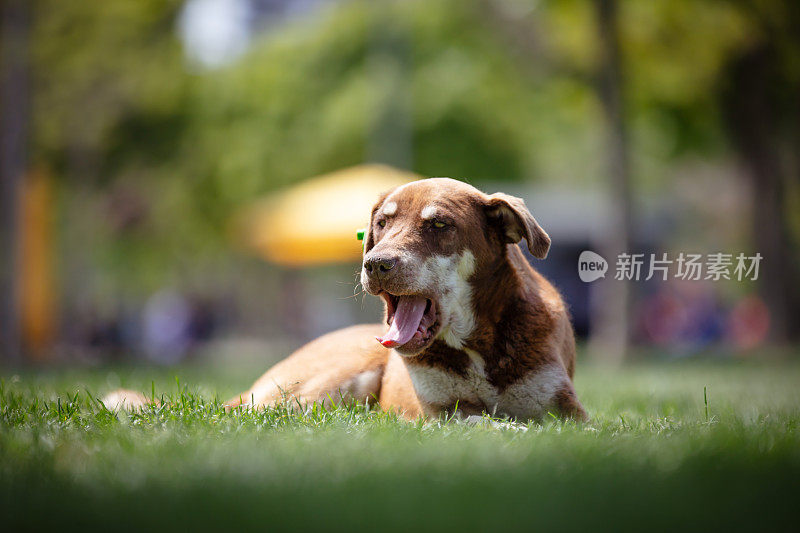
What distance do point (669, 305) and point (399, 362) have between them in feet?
68.1

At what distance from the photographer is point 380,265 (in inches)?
176

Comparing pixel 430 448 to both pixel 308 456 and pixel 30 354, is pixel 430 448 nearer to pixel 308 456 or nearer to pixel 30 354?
pixel 308 456

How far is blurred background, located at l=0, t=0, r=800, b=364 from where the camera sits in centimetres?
1528

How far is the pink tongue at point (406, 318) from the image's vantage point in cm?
460

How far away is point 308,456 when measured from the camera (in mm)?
3506

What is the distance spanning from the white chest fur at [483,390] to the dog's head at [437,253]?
21 centimetres

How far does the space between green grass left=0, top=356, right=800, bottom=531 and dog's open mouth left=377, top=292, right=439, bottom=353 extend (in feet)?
1.43

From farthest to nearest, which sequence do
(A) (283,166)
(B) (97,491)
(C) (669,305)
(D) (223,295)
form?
(D) (223,295)
(A) (283,166)
(C) (669,305)
(B) (97,491)

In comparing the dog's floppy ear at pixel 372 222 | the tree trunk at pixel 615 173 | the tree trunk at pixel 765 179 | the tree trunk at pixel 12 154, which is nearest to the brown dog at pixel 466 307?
the dog's floppy ear at pixel 372 222

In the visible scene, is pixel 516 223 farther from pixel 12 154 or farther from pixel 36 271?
pixel 36 271

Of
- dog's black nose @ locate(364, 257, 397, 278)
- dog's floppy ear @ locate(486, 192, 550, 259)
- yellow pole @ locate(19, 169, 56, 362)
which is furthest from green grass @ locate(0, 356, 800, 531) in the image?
yellow pole @ locate(19, 169, 56, 362)

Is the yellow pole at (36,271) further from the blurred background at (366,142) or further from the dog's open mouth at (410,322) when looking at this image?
the dog's open mouth at (410,322)

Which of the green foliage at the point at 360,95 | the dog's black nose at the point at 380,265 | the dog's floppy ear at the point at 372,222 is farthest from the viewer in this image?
the green foliage at the point at 360,95

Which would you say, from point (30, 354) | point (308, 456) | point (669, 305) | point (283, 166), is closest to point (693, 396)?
point (308, 456)
